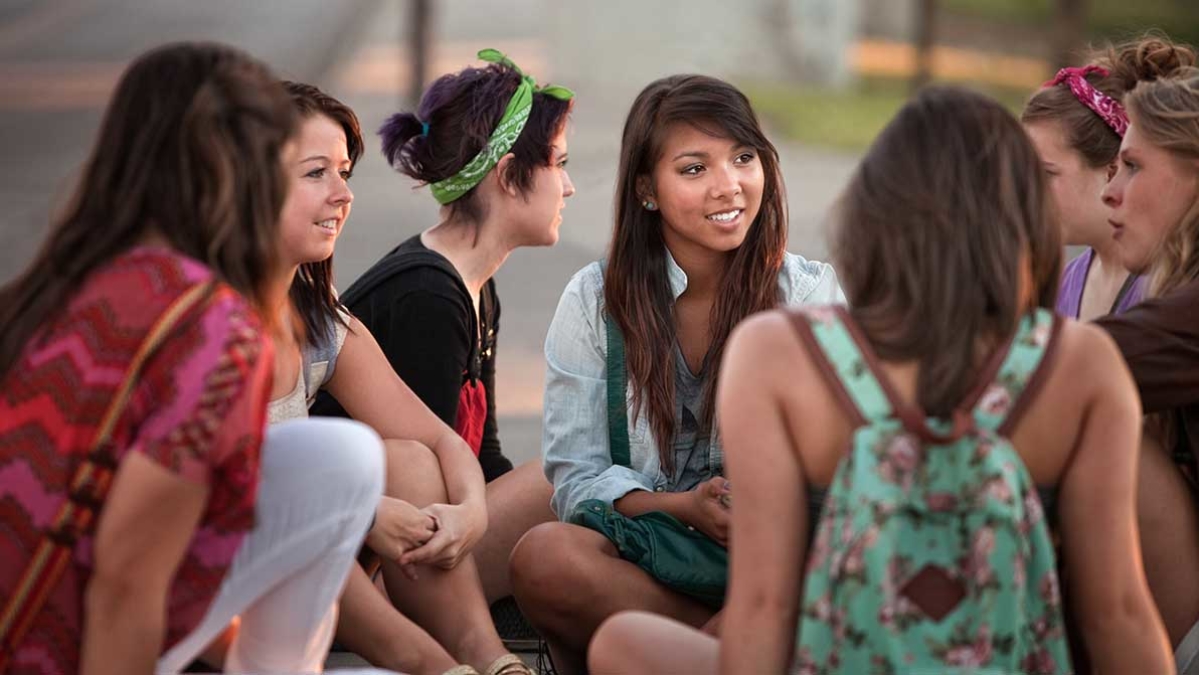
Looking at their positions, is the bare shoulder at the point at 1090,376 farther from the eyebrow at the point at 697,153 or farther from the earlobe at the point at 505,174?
the earlobe at the point at 505,174

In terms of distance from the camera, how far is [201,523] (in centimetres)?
241

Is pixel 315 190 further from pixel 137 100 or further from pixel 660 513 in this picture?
pixel 137 100

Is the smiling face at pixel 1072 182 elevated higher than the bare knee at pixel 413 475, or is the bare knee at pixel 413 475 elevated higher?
the smiling face at pixel 1072 182

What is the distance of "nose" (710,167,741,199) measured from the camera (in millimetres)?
3768

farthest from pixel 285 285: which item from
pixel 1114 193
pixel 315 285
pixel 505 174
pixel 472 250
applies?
pixel 1114 193

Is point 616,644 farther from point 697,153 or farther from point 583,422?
point 697,153

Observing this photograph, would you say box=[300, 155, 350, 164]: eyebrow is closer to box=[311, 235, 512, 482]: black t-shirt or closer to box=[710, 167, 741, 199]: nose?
box=[311, 235, 512, 482]: black t-shirt

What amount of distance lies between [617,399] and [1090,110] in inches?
49.6

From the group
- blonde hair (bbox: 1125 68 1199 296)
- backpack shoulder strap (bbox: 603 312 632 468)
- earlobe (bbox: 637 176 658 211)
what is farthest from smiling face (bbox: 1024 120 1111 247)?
backpack shoulder strap (bbox: 603 312 632 468)

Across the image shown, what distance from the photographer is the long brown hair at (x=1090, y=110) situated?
12.2 feet

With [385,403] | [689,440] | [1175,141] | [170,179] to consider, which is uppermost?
[170,179]

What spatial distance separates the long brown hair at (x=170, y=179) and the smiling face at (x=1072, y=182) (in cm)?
204

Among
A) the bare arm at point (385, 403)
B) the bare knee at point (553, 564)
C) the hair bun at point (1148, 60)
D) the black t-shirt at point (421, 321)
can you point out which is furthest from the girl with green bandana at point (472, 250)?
the hair bun at point (1148, 60)

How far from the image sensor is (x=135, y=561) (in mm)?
2252
